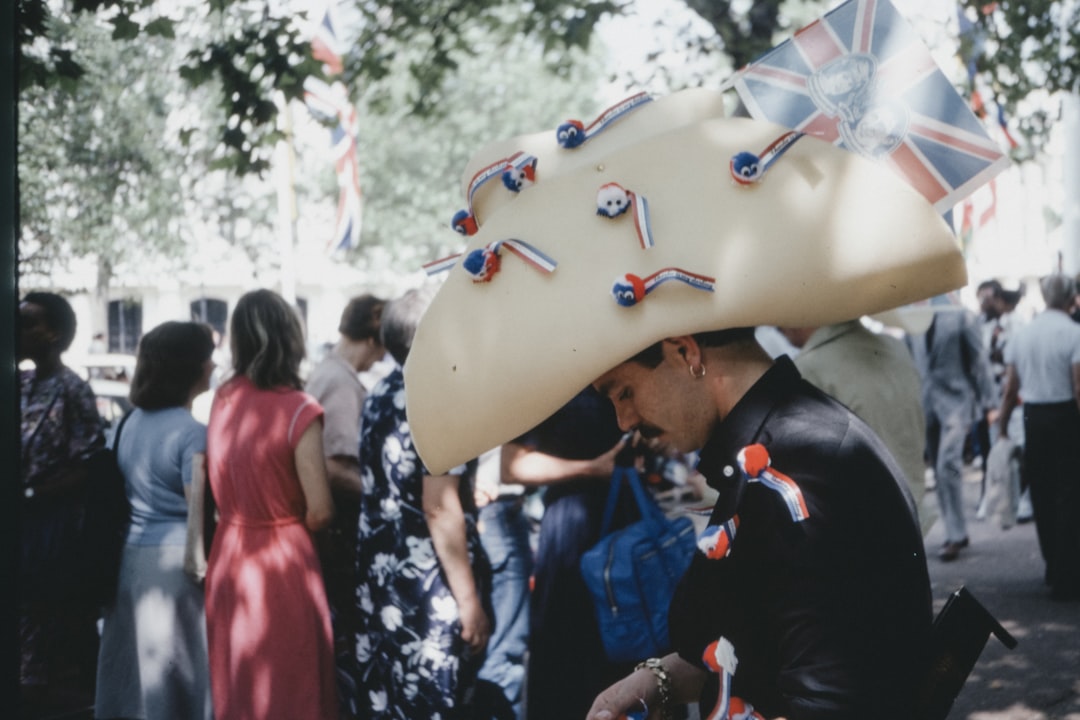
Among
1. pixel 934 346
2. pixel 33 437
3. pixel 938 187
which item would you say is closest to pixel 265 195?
pixel 934 346

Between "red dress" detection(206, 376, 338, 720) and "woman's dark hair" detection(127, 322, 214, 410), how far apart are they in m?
0.36

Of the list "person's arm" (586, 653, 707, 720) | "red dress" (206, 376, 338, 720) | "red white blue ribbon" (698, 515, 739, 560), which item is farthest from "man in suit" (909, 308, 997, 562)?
"red white blue ribbon" (698, 515, 739, 560)

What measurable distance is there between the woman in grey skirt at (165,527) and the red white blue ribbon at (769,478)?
10.0 ft

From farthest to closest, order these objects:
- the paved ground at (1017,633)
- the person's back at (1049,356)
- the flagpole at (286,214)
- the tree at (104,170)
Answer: the flagpole at (286,214), the tree at (104,170), the person's back at (1049,356), the paved ground at (1017,633)

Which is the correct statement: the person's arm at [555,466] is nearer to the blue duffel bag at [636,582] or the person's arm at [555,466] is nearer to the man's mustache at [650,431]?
the blue duffel bag at [636,582]

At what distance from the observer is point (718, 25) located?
7645 mm

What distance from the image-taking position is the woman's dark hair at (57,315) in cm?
475

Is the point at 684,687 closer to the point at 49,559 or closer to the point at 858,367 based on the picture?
the point at 858,367

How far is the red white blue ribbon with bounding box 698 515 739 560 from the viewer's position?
172 centimetres

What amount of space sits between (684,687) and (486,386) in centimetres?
75

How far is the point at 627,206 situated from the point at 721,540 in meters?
0.53

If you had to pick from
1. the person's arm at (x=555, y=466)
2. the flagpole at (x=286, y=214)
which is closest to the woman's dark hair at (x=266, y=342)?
the person's arm at (x=555, y=466)

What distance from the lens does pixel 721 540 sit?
5.65 feet

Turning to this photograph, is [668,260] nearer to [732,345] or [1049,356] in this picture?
[732,345]
